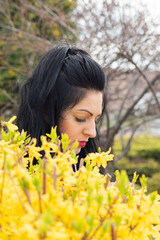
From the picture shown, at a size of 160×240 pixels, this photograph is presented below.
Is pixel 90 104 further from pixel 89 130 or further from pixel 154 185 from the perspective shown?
pixel 154 185

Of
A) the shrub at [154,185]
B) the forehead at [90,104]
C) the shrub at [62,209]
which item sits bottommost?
the shrub at [62,209]

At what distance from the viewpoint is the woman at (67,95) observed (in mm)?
1561

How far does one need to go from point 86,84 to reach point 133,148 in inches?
283

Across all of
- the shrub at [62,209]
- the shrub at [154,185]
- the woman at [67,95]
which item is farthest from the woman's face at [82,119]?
the shrub at [154,185]

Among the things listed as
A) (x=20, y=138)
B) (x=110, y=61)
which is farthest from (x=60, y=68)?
(x=110, y=61)

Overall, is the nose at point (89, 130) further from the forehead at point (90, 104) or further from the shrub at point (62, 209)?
the shrub at point (62, 209)

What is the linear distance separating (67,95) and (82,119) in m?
0.18

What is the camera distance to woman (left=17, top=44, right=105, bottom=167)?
156 cm

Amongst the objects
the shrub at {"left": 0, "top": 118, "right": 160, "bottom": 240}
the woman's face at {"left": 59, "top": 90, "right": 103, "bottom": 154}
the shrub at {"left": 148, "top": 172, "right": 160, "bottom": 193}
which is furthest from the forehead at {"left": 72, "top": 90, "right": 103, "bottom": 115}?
the shrub at {"left": 148, "top": 172, "right": 160, "bottom": 193}

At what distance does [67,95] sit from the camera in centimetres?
163

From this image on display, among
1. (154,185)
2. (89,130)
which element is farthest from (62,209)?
(154,185)

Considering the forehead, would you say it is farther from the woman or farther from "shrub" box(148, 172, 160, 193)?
"shrub" box(148, 172, 160, 193)

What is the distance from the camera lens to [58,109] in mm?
1659

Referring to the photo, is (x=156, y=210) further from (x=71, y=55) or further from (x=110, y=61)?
(x=110, y=61)
